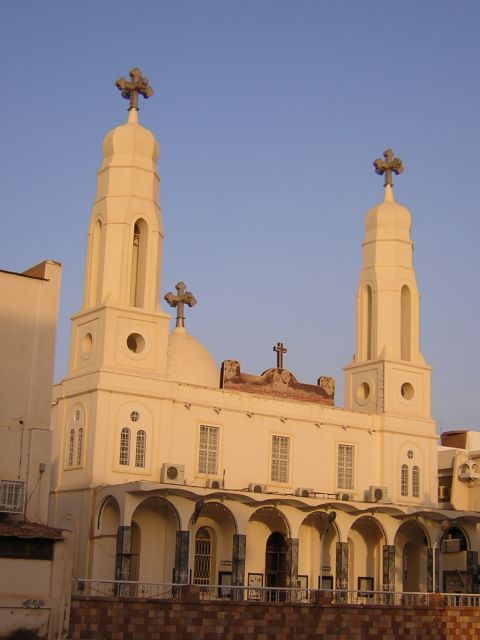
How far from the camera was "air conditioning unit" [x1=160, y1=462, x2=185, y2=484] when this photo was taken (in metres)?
41.7

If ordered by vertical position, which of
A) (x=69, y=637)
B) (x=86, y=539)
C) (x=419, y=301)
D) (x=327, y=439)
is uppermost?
(x=419, y=301)

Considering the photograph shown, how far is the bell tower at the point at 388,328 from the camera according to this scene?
49156mm

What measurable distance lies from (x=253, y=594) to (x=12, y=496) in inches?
486

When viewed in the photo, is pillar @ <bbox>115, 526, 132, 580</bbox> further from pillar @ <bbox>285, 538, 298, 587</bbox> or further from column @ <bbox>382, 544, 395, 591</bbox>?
column @ <bbox>382, 544, 395, 591</bbox>

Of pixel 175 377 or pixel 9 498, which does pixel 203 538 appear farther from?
pixel 9 498

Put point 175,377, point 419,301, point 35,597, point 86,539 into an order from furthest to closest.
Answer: point 419,301 → point 175,377 → point 86,539 → point 35,597

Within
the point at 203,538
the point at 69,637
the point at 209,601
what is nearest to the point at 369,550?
the point at 203,538

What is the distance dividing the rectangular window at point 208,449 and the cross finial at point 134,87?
12.9 meters

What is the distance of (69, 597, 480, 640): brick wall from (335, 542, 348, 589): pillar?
480 cm

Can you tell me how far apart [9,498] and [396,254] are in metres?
23.5

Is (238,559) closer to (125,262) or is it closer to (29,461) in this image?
(29,461)

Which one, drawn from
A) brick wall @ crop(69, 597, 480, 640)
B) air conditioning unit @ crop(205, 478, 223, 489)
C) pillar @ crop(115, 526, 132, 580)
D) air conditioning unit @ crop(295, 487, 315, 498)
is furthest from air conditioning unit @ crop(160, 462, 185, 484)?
brick wall @ crop(69, 597, 480, 640)

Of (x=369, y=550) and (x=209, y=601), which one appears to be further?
(x=369, y=550)

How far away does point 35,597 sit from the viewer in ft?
101
